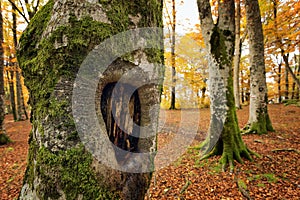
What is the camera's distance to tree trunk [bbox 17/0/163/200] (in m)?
0.92

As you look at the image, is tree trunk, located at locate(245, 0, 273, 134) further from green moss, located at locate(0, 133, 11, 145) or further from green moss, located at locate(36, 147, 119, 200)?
green moss, located at locate(0, 133, 11, 145)

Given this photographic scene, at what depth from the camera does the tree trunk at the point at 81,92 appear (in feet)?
3.03

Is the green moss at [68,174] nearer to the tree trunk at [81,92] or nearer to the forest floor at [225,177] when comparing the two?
the tree trunk at [81,92]

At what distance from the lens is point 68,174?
90 cm

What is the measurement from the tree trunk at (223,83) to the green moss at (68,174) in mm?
4144

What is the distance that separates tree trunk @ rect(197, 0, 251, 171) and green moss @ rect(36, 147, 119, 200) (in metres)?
4.14

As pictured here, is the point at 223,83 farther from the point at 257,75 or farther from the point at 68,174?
the point at 68,174

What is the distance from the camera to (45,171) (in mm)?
923

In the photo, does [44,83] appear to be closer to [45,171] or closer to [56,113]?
[56,113]

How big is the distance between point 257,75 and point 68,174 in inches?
279

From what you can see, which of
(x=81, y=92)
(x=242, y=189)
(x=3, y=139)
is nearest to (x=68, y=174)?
(x=81, y=92)

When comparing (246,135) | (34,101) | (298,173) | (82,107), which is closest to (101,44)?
(82,107)

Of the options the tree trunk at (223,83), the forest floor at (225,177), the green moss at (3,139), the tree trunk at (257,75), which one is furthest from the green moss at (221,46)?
the green moss at (3,139)

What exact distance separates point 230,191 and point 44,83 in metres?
3.76
